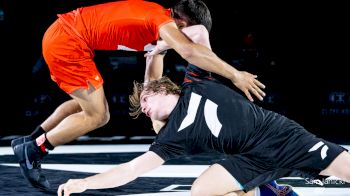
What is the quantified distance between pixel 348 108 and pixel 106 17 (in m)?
3.71

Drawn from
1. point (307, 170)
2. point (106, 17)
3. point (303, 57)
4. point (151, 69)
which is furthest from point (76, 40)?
point (303, 57)

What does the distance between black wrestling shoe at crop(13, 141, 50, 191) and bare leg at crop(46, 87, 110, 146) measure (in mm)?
122

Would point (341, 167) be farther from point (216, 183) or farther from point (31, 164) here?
point (31, 164)

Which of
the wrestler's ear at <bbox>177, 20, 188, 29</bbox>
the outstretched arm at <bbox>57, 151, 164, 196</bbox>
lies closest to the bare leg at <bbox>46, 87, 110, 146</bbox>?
the wrestler's ear at <bbox>177, 20, 188, 29</bbox>

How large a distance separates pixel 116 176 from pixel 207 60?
0.83 meters

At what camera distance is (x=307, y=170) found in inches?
116

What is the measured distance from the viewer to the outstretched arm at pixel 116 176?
8.20 ft

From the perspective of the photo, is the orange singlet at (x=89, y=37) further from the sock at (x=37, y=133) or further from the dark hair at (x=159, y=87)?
the dark hair at (x=159, y=87)

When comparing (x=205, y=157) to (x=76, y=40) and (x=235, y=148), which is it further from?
(x=235, y=148)

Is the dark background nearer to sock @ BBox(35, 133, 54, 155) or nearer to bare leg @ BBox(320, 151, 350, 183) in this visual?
sock @ BBox(35, 133, 54, 155)

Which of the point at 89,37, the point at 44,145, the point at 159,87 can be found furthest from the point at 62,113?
the point at 159,87

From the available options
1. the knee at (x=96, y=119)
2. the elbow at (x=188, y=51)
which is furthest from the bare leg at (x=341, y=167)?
the knee at (x=96, y=119)

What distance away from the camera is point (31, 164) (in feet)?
13.0

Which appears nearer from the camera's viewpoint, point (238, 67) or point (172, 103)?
point (172, 103)
